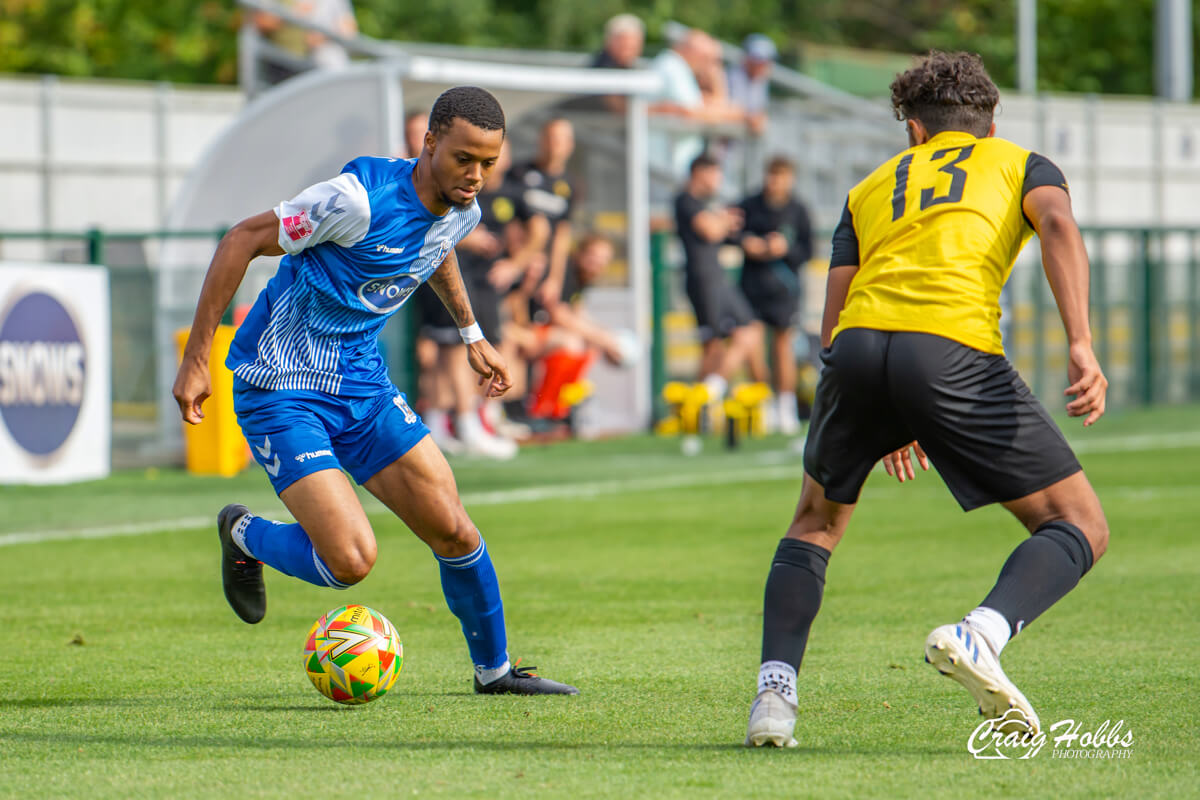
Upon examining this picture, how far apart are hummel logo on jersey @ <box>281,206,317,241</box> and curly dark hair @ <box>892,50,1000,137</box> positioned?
1.81 m

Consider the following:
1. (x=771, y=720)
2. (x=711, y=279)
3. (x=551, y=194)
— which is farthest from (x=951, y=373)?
(x=711, y=279)

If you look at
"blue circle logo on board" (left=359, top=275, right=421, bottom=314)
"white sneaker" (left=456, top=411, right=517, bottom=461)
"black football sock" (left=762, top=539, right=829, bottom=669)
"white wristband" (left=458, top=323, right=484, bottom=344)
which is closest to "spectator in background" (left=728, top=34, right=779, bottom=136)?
"white sneaker" (left=456, top=411, right=517, bottom=461)

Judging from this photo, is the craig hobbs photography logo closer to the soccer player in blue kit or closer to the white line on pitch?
the soccer player in blue kit

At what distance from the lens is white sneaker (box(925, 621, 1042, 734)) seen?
14.1ft

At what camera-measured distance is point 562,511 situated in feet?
37.9

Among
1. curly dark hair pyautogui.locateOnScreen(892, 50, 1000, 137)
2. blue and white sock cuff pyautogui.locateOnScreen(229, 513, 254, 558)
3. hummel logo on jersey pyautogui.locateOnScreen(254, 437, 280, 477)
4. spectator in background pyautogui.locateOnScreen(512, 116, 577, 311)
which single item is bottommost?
blue and white sock cuff pyautogui.locateOnScreen(229, 513, 254, 558)

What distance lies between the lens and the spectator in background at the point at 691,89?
68.6ft

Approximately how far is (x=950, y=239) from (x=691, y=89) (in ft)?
55.0

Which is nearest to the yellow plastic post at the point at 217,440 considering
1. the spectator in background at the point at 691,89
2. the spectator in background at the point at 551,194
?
the spectator in background at the point at 551,194

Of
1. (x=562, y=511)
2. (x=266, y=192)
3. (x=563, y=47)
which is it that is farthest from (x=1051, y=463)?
(x=563, y=47)

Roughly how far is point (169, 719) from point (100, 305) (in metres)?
9.16

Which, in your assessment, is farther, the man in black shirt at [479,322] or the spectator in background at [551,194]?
the spectator in background at [551,194]

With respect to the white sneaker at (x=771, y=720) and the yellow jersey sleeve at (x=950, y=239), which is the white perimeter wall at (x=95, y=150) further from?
the white sneaker at (x=771, y=720)

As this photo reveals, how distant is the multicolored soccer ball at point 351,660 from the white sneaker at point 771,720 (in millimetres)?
1342
